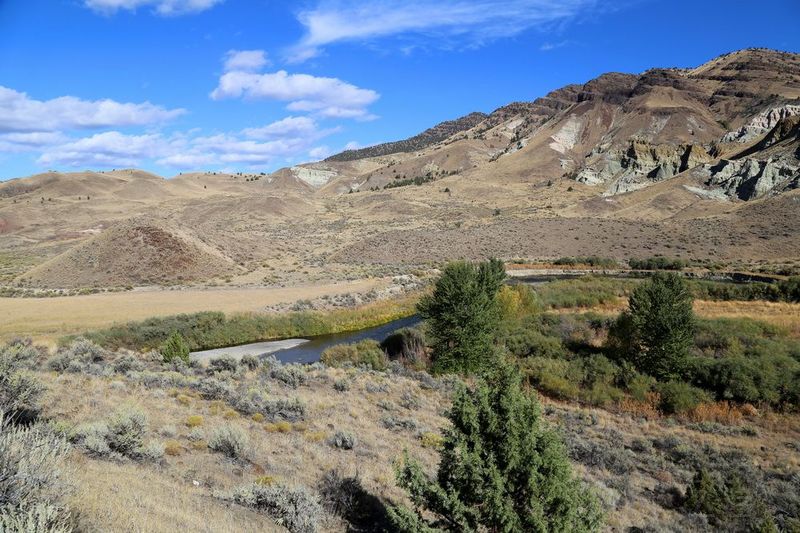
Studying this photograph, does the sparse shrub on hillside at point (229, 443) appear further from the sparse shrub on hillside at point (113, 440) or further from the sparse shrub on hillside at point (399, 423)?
the sparse shrub on hillside at point (399, 423)

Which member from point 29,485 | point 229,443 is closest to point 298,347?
point 229,443

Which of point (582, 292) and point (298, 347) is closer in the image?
point (298, 347)

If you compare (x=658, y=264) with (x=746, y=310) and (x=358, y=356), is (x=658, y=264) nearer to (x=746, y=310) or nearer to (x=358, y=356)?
→ (x=746, y=310)

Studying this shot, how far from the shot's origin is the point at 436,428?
47.9 ft

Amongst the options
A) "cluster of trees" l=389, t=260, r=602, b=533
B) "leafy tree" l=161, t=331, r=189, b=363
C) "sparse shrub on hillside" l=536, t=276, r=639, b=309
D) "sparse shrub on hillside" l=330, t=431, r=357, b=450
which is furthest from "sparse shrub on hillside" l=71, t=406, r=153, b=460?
"sparse shrub on hillside" l=536, t=276, r=639, b=309

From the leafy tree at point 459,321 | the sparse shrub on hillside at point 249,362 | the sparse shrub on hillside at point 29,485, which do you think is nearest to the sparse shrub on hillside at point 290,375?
the sparse shrub on hillside at point 249,362

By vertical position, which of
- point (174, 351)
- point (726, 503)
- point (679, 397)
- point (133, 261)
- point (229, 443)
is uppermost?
point (133, 261)

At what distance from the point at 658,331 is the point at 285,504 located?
17.9m

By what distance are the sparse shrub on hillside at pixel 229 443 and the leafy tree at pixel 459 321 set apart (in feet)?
44.3

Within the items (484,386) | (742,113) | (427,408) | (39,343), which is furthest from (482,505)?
(742,113)

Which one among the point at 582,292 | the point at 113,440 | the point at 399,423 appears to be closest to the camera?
the point at 113,440

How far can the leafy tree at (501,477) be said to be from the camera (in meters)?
6.03

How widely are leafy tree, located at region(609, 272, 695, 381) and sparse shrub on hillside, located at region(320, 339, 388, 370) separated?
10.9 m

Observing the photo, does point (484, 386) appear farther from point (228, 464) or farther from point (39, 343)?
point (39, 343)
